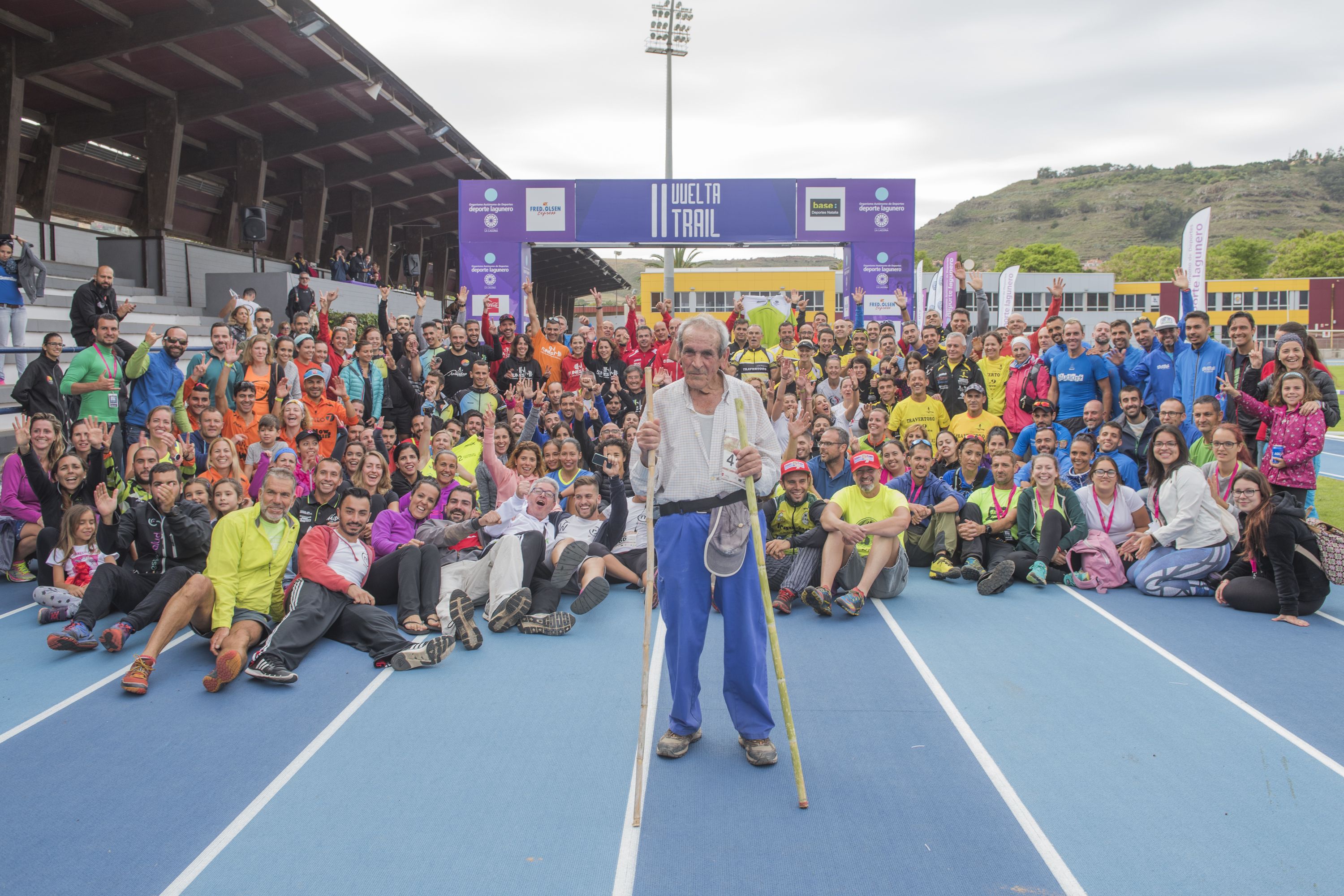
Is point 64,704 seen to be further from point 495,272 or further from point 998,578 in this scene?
point 495,272

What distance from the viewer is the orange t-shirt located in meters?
10.7

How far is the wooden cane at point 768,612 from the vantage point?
3760 mm

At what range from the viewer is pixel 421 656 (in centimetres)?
545

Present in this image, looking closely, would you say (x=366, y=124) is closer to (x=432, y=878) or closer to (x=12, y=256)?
(x=12, y=256)

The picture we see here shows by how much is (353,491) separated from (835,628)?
11.8 ft

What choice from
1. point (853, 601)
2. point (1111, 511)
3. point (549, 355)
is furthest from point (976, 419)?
point (549, 355)

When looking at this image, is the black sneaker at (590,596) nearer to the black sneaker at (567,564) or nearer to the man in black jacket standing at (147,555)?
the black sneaker at (567,564)

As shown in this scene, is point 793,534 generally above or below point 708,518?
below

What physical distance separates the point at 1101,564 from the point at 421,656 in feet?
17.7

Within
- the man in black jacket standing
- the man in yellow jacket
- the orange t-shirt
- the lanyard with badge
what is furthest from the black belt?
the orange t-shirt

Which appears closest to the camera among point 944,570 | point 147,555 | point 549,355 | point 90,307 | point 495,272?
point 147,555

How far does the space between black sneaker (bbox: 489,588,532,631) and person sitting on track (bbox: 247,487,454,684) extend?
0.51 metres

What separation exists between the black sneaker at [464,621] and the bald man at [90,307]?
4911mm

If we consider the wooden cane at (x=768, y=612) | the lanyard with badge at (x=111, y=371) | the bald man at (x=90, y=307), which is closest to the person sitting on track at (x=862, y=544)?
the wooden cane at (x=768, y=612)
